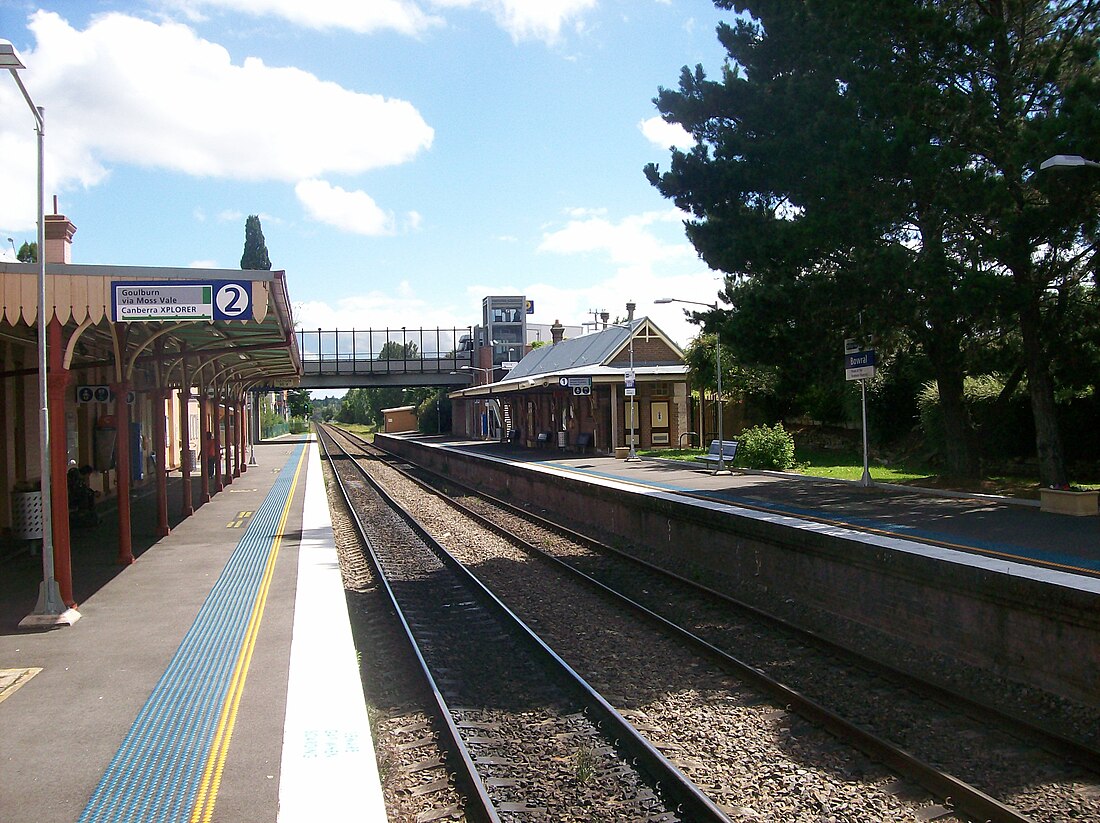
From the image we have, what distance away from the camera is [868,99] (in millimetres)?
14391

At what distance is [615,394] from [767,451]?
870 cm

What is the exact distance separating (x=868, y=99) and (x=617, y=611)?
9690 mm

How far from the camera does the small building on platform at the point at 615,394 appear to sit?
103ft

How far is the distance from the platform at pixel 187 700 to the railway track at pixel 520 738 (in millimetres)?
622

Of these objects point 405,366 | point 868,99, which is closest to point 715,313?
point 868,99

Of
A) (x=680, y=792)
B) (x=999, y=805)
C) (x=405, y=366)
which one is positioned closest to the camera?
(x=999, y=805)

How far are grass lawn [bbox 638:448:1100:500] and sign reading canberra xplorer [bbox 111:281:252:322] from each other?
12865mm

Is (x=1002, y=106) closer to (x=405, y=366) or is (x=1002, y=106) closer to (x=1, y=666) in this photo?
(x=1, y=666)

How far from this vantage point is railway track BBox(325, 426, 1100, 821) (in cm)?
502

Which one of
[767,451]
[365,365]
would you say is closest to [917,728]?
[767,451]

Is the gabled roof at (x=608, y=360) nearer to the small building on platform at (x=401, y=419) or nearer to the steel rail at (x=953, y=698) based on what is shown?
the steel rail at (x=953, y=698)

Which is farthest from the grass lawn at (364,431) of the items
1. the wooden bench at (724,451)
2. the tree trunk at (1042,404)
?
the tree trunk at (1042,404)

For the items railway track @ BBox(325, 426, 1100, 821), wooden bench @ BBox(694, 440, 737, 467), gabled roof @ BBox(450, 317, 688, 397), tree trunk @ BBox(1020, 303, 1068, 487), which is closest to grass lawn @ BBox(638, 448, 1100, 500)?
tree trunk @ BBox(1020, 303, 1068, 487)

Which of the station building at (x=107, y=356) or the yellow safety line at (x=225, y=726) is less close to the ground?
the station building at (x=107, y=356)
